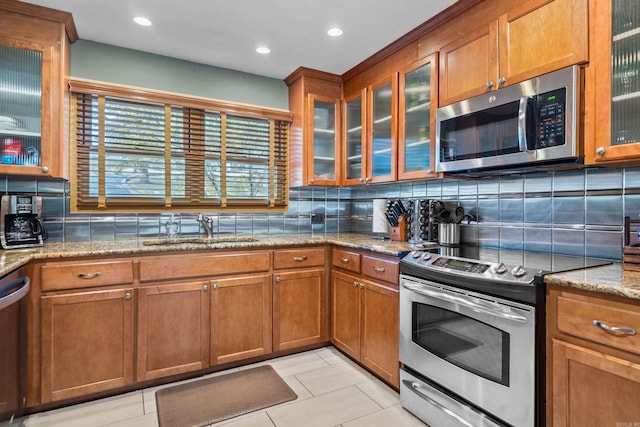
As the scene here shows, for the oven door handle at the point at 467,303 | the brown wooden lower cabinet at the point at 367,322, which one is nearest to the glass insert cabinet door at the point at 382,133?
the brown wooden lower cabinet at the point at 367,322

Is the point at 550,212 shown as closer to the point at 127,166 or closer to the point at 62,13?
the point at 127,166

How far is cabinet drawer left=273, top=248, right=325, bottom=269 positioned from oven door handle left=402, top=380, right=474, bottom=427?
1.13m

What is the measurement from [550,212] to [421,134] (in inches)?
37.4

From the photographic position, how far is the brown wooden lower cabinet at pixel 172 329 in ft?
7.42

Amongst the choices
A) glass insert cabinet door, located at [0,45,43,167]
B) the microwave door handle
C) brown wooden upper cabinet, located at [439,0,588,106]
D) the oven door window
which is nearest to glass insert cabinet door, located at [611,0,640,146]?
brown wooden upper cabinet, located at [439,0,588,106]

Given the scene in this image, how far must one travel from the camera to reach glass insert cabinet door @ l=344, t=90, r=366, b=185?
120 inches

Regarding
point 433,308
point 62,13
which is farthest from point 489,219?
point 62,13

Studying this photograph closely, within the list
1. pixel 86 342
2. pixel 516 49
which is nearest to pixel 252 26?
pixel 516 49

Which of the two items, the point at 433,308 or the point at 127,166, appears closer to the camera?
the point at 433,308

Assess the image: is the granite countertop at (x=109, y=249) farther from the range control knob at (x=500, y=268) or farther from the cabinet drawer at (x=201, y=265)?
the range control knob at (x=500, y=268)

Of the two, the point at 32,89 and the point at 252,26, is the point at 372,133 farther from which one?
the point at 32,89

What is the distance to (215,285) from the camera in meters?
2.47

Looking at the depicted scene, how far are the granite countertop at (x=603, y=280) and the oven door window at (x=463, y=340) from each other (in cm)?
34

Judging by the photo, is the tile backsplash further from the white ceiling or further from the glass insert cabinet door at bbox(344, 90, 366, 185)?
the white ceiling
